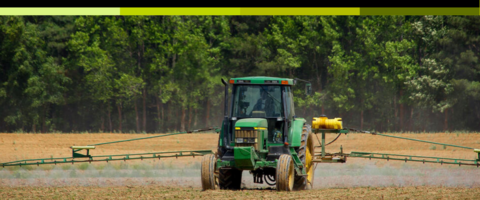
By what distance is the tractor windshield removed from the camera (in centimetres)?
1584

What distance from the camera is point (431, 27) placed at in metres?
51.3

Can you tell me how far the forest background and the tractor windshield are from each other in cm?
3508

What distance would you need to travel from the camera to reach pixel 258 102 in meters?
15.9

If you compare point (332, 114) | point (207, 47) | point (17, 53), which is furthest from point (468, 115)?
point (17, 53)

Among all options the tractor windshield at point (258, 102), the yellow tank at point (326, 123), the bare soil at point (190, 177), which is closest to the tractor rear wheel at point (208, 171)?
the bare soil at point (190, 177)

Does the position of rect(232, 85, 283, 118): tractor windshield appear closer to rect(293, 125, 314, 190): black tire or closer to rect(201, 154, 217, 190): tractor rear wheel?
rect(293, 125, 314, 190): black tire

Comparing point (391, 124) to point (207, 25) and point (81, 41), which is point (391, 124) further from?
point (81, 41)

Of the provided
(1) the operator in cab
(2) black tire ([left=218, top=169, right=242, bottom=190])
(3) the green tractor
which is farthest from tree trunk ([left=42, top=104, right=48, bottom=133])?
(1) the operator in cab

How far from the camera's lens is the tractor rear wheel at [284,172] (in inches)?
575

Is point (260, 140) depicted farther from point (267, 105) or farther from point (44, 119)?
point (44, 119)

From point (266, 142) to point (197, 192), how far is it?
211cm

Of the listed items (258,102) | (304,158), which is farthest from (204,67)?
(304,158)

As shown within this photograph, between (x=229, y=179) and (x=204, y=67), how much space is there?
38194 mm

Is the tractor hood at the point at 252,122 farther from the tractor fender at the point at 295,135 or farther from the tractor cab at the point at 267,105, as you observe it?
the tractor fender at the point at 295,135
